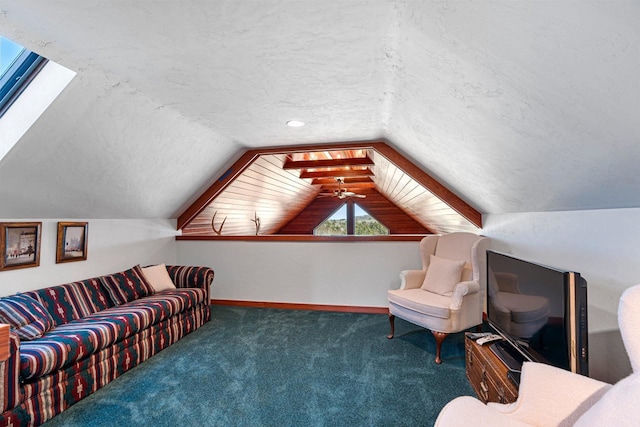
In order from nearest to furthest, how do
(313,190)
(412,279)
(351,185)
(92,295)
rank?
(92,295), (412,279), (351,185), (313,190)

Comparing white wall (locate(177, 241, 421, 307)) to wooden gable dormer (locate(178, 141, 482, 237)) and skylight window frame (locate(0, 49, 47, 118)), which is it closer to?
wooden gable dormer (locate(178, 141, 482, 237))

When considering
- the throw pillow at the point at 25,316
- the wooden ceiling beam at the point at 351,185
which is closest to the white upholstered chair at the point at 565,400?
the throw pillow at the point at 25,316

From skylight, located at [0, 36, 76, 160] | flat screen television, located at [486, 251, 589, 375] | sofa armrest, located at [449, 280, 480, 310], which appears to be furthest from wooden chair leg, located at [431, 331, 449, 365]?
skylight, located at [0, 36, 76, 160]

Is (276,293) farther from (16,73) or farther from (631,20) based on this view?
(631,20)

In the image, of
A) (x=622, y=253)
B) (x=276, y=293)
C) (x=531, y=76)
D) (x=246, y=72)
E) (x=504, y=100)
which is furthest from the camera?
(x=276, y=293)

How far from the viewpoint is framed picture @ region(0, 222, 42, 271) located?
233 centimetres

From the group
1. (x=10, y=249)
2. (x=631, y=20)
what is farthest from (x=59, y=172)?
(x=631, y=20)

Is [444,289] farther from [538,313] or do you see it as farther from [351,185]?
[351,185]

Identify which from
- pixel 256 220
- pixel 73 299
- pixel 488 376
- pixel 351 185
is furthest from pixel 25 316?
pixel 351 185

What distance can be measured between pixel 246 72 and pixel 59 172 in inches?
65.6

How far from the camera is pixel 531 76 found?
1240 mm

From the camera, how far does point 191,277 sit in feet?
11.7

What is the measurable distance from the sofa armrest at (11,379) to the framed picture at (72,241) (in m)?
1.35

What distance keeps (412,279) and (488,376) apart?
1.42 m
